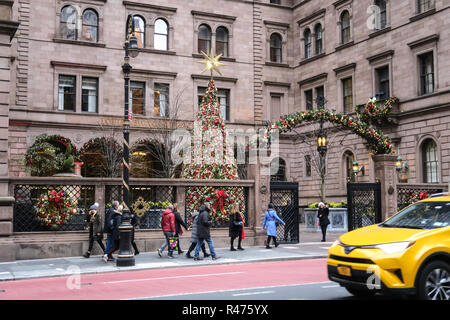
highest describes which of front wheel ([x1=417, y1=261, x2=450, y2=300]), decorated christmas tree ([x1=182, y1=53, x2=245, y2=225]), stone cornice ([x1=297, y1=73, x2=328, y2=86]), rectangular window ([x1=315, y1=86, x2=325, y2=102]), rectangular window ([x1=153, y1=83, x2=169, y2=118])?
stone cornice ([x1=297, y1=73, x2=328, y2=86])

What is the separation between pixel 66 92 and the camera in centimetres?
3441

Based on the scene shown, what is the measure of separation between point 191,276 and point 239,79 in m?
27.5

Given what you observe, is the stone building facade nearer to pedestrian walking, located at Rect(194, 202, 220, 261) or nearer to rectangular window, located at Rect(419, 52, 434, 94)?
rectangular window, located at Rect(419, 52, 434, 94)

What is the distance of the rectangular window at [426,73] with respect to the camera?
107 ft

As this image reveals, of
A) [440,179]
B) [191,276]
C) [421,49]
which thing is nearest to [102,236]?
[191,276]

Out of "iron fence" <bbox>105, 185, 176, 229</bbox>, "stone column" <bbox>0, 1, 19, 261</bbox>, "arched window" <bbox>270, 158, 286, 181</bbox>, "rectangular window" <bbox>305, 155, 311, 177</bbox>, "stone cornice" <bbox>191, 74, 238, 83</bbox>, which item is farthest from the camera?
"arched window" <bbox>270, 158, 286, 181</bbox>

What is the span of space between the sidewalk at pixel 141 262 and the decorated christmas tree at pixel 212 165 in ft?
6.21

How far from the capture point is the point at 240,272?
13875 millimetres

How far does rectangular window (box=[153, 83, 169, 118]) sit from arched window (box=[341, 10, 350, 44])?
1405cm

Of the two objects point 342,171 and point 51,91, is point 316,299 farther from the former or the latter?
point 342,171

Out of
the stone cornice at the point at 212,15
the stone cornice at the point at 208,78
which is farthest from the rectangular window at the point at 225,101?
the stone cornice at the point at 212,15

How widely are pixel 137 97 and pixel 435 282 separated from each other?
30.5 metres

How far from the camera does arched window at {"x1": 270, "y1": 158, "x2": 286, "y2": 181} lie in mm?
42656

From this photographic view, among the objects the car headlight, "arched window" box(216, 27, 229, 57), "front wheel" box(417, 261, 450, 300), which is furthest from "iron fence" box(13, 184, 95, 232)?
"arched window" box(216, 27, 229, 57)
